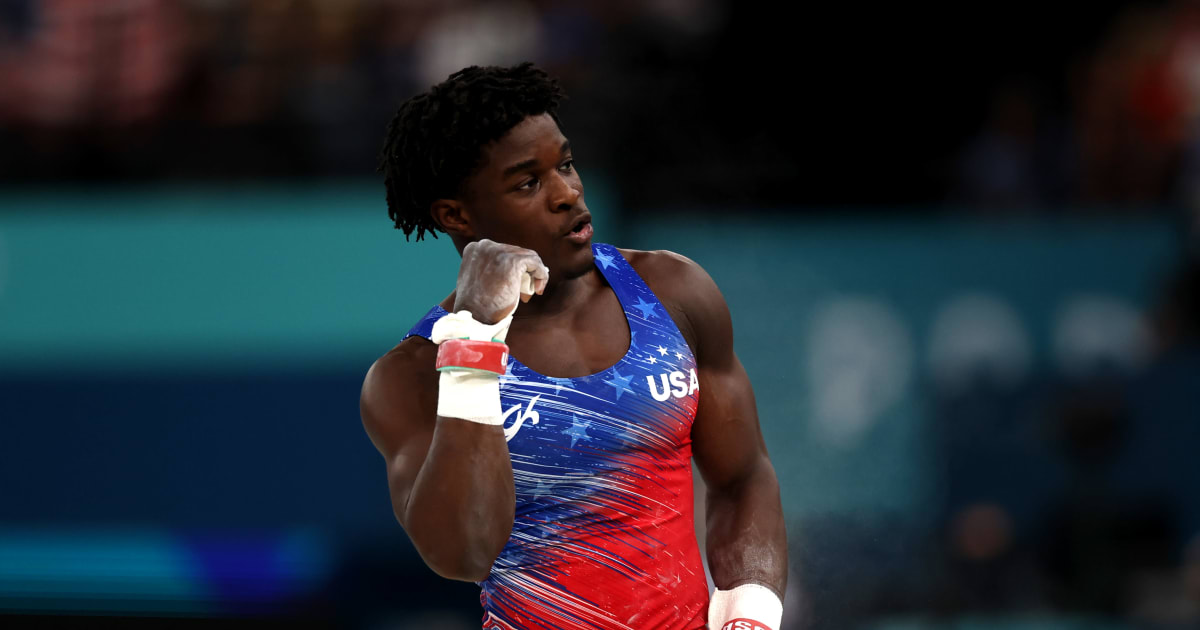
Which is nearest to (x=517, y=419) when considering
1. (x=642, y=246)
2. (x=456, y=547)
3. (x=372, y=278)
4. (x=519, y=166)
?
(x=456, y=547)

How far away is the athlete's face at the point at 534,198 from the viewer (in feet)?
9.62

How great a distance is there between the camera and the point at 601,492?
9.64 ft

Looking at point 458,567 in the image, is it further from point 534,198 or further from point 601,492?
point 534,198

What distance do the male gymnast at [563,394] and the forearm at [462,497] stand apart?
0.04 m

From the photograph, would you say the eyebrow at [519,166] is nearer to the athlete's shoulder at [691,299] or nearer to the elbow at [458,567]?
the athlete's shoulder at [691,299]

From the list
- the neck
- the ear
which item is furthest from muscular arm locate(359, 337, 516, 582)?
the ear

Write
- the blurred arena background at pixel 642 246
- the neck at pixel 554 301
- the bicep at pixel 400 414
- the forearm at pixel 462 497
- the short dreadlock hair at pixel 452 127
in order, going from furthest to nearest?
the blurred arena background at pixel 642 246 < the neck at pixel 554 301 < the short dreadlock hair at pixel 452 127 < the bicep at pixel 400 414 < the forearm at pixel 462 497

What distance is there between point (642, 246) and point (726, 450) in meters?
3.62

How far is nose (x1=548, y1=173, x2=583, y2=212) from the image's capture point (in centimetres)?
292

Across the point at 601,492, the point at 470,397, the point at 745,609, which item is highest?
the point at 470,397

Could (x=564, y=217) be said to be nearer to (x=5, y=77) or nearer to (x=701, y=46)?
(x=701, y=46)

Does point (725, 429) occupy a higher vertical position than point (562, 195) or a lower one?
lower

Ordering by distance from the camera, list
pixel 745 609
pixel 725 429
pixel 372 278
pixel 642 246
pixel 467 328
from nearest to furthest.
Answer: pixel 467 328, pixel 745 609, pixel 725 429, pixel 642 246, pixel 372 278

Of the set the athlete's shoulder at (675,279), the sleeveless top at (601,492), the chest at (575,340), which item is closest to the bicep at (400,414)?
the sleeveless top at (601,492)
